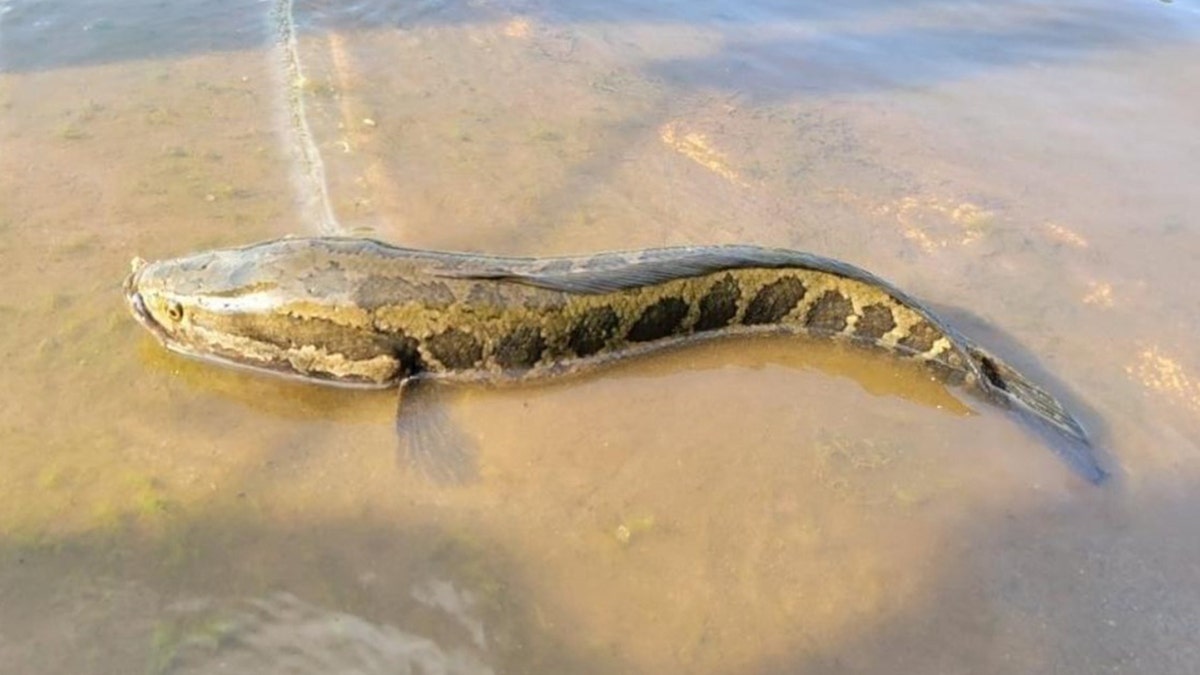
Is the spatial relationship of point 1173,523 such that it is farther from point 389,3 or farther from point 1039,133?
point 389,3

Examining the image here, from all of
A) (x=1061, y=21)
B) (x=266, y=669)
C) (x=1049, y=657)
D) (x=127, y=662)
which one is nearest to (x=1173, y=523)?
(x=1049, y=657)

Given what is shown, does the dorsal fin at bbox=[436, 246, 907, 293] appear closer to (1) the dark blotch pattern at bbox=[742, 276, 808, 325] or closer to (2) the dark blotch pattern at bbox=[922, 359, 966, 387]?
Result: (1) the dark blotch pattern at bbox=[742, 276, 808, 325]

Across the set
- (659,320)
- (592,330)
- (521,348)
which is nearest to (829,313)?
(659,320)

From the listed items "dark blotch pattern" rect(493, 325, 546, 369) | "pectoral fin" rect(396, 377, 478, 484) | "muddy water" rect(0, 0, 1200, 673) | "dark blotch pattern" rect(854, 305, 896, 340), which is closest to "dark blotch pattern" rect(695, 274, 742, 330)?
"muddy water" rect(0, 0, 1200, 673)

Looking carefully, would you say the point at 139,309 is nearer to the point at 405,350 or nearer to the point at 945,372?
the point at 405,350

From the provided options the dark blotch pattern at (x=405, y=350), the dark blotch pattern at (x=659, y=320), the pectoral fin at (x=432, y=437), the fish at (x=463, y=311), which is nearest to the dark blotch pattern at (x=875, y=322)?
the fish at (x=463, y=311)
